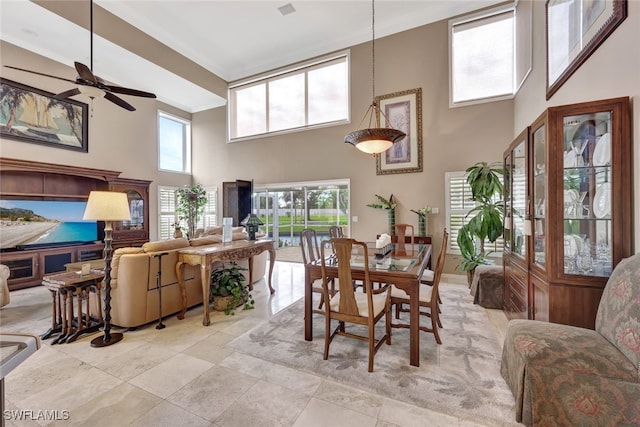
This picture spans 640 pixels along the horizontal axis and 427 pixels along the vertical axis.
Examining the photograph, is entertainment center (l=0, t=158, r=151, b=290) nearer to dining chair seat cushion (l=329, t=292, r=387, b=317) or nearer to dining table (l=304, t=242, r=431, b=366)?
dining table (l=304, t=242, r=431, b=366)

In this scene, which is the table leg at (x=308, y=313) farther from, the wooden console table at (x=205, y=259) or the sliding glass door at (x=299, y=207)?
the sliding glass door at (x=299, y=207)

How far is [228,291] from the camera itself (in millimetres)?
3566

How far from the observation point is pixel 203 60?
6957 mm

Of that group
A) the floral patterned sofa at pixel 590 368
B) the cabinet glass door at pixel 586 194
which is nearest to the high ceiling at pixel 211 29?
the cabinet glass door at pixel 586 194

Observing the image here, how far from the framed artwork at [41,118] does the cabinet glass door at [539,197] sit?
8.01m

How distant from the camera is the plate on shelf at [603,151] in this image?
6.32 feet

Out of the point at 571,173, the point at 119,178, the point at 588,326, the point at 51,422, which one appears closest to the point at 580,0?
the point at 571,173

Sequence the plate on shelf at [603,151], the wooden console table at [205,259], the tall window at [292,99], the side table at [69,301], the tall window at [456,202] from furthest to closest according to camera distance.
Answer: the tall window at [292,99] < the tall window at [456,202] < the wooden console table at [205,259] < the side table at [69,301] < the plate on shelf at [603,151]

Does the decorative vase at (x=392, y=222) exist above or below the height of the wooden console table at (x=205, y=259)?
above

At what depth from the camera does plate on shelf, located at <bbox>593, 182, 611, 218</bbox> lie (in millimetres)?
1931

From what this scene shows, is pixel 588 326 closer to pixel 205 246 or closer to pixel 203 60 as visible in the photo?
pixel 205 246

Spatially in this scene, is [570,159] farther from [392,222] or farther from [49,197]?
[49,197]

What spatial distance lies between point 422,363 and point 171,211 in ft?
25.2

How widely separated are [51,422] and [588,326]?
12.4ft
